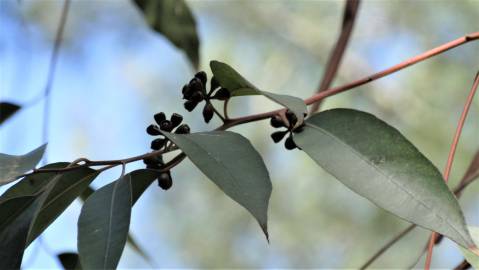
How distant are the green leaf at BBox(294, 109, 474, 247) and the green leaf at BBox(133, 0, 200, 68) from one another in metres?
0.71

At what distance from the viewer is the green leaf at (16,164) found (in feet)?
1.79

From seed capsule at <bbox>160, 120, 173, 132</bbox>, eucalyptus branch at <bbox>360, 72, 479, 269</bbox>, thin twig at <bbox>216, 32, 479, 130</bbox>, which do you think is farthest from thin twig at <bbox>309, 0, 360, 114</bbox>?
seed capsule at <bbox>160, 120, 173, 132</bbox>

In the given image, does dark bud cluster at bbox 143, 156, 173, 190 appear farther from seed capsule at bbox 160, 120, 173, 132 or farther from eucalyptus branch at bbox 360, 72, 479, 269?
eucalyptus branch at bbox 360, 72, 479, 269

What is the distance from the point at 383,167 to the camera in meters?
0.53

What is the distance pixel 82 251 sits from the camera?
53 centimetres

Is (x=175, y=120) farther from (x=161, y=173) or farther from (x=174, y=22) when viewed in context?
(x=174, y=22)

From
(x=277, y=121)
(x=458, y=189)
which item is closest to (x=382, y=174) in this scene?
(x=277, y=121)

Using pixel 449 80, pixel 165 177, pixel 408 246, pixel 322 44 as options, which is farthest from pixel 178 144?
pixel 322 44

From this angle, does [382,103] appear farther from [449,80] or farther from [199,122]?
[199,122]

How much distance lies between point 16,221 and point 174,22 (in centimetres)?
76

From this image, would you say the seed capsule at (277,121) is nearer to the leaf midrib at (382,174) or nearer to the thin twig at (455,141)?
the leaf midrib at (382,174)

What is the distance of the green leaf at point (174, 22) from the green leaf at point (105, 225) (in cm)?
71

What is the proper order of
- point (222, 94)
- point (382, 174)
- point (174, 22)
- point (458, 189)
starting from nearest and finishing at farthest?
1. point (382, 174)
2. point (222, 94)
3. point (458, 189)
4. point (174, 22)

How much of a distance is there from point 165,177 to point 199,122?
2.39 m
